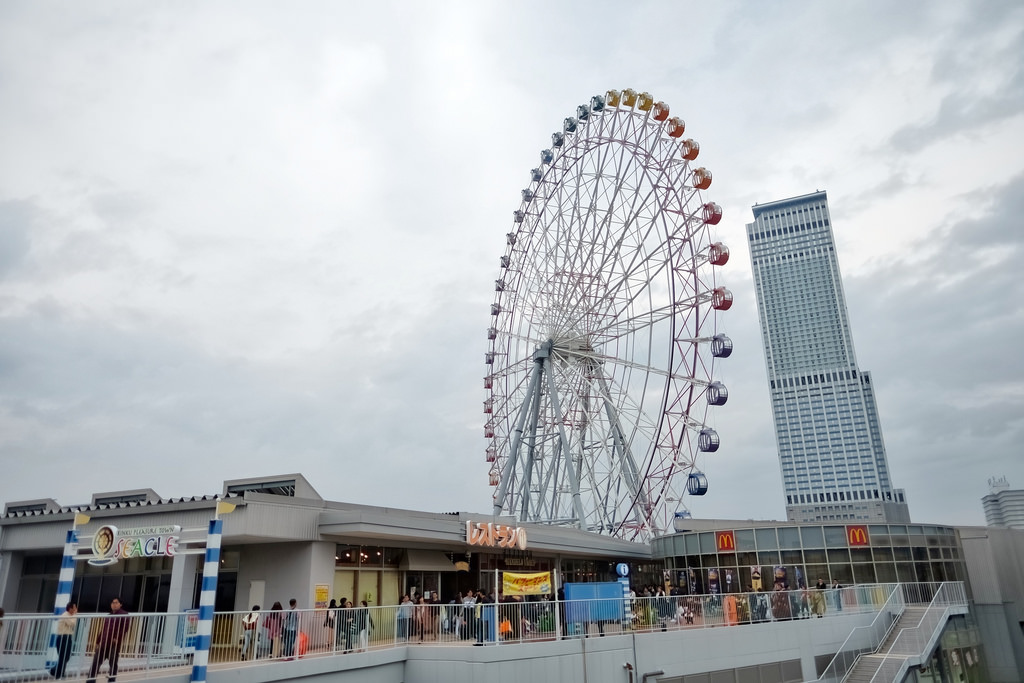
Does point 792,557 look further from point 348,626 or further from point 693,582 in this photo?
point 348,626

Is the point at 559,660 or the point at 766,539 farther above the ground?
the point at 766,539

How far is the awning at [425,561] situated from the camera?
2572 centimetres

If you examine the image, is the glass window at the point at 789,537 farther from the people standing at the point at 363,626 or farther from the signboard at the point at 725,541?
the people standing at the point at 363,626

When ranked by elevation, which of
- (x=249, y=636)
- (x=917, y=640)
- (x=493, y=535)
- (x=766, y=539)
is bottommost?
(x=917, y=640)

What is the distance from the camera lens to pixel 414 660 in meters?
18.3

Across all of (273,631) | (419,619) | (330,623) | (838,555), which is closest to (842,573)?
(838,555)

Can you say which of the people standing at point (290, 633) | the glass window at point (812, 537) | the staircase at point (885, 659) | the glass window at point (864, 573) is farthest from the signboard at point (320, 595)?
the glass window at point (864, 573)

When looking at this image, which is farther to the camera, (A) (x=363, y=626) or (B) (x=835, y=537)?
(B) (x=835, y=537)

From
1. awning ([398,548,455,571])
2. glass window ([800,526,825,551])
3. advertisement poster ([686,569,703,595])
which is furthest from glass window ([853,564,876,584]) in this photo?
awning ([398,548,455,571])

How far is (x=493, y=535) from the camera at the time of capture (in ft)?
83.6

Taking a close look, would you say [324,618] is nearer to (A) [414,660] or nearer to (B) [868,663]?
(A) [414,660]

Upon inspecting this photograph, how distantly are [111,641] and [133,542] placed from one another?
2.52 meters

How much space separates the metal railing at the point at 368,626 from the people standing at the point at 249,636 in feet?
0.06

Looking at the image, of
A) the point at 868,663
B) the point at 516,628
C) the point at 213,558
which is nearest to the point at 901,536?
the point at 868,663
